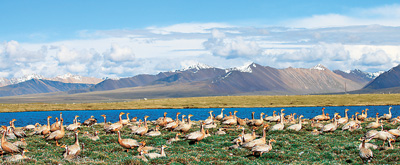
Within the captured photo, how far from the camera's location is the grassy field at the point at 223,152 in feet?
67.6

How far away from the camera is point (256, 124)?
38.4 meters

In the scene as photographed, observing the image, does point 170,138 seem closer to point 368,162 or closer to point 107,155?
point 107,155

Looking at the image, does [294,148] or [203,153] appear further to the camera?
[294,148]

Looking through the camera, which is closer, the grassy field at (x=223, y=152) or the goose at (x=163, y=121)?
the grassy field at (x=223, y=152)

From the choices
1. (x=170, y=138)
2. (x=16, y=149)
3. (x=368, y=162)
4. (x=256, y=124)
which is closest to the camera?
(x=368, y=162)

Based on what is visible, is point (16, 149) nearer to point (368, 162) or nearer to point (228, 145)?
point (228, 145)

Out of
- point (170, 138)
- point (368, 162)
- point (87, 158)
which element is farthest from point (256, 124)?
point (87, 158)

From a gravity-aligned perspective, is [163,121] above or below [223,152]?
above

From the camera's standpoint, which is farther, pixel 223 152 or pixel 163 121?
pixel 163 121

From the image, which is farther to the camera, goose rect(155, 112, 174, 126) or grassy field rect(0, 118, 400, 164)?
goose rect(155, 112, 174, 126)

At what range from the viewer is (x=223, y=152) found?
24.0 metres

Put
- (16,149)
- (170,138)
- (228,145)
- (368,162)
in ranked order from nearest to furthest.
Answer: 1. (368,162)
2. (16,149)
3. (228,145)
4. (170,138)

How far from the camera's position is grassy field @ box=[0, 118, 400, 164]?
67.6 ft

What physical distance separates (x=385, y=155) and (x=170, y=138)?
1555 centimetres
